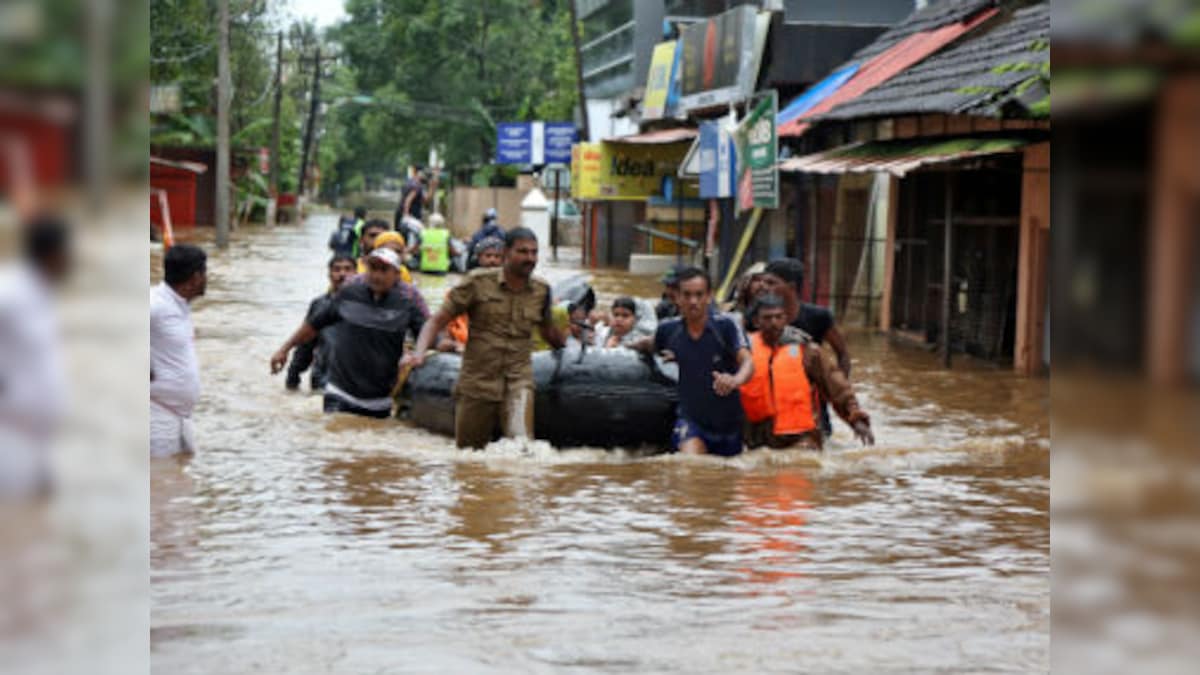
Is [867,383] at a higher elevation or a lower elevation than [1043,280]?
lower

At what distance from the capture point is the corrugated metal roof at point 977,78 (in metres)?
12.2

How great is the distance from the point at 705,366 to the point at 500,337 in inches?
45.2

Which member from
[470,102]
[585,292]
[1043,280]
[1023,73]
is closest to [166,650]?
[585,292]

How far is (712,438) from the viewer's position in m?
8.87

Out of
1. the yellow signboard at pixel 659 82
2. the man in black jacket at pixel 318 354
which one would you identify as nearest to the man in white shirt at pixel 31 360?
the man in black jacket at pixel 318 354

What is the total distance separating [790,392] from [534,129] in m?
37.0

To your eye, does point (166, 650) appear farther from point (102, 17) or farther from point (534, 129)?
point (534, 129)

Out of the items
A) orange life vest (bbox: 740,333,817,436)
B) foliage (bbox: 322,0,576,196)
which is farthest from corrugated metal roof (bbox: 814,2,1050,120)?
foliage (bbox: 322,0,576,196)

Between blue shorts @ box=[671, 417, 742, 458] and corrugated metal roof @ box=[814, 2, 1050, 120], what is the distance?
3.20 metres

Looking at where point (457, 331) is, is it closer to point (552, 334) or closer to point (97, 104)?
point (552, 334)

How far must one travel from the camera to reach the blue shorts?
8.80 metres

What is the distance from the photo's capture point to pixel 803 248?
2252 cm

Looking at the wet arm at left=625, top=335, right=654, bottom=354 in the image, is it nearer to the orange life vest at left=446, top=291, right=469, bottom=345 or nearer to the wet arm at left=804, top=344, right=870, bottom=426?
the wet arm at left=804, top=344, right=870, bottom=426

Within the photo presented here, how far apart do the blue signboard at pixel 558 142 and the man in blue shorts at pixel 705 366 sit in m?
36.1
